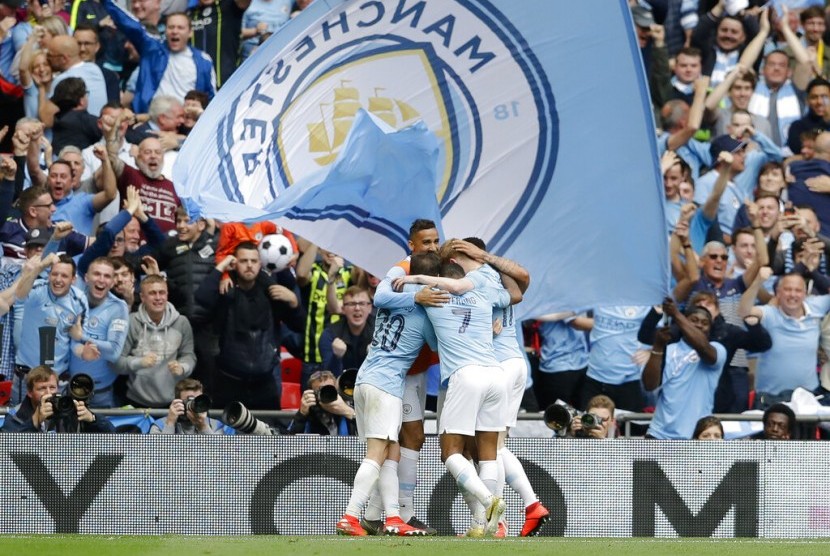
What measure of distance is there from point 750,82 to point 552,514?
23.9 ft

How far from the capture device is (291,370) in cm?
1427

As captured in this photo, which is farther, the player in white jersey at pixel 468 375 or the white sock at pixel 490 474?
the white sock at pixel 490 474

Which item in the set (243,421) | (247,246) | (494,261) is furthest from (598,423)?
(247,246)

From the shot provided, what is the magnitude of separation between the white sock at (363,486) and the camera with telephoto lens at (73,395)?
7.53ft

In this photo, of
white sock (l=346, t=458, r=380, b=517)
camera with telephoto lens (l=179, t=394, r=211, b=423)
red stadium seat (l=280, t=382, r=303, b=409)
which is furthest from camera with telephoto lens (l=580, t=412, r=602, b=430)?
red stadium seat (l=280, t=382, r=303, b=409)

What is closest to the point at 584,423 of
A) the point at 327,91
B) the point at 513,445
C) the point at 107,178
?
the point at 513,445

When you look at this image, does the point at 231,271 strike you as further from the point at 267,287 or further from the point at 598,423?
the point at 598,423

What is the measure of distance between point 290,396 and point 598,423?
2.81 m

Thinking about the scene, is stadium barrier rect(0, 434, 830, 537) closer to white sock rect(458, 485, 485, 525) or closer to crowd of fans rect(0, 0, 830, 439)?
crowd of fans rect(0, 0, 830, 439)

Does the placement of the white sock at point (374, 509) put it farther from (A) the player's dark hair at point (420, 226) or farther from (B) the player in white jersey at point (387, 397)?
(A) the player's dark hair at point (420, 226)

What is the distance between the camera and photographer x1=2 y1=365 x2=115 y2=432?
1173 cm

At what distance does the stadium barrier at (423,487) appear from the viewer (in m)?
11.8

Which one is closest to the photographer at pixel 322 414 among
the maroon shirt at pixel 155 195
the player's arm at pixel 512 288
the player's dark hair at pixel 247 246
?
the player's dark hair at pixel 247 246

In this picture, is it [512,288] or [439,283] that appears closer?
[439,283]
